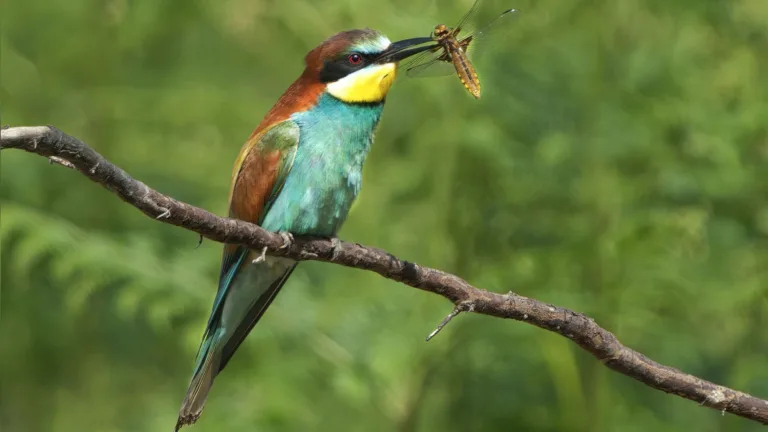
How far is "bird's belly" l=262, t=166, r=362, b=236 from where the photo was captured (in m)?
2.79

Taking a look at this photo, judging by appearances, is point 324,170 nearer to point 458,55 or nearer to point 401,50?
point 401,50

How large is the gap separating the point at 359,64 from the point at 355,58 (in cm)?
3

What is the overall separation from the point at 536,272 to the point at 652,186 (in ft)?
1.55

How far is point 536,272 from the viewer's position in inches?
128

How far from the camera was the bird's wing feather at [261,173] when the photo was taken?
9.41 ft

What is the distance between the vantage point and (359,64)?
9.82 ft

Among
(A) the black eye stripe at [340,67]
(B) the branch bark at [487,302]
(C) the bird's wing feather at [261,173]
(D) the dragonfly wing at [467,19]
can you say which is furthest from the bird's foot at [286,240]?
(D) the dragonfly wing at [467,19]

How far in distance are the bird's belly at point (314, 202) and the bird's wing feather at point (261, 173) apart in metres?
0.03

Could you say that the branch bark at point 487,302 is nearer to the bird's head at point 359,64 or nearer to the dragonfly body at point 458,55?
the bird's head at point 359,64

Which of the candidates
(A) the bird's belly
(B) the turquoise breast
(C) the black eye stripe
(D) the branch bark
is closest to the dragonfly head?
(C) the black eye stripe

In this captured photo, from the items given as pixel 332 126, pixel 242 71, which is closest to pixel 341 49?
pixel 332 126

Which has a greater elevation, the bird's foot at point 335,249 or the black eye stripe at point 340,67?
the black eye stripe at point 340,67

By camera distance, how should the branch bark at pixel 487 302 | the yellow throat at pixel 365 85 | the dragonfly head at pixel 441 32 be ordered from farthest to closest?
1. the dragonfly head at pixel 441 32
2. the yellow throat at pixel 365 85
3. the branch bark at pixel 487 302

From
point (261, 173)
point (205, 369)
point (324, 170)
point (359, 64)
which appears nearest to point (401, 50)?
point (359, 64)
